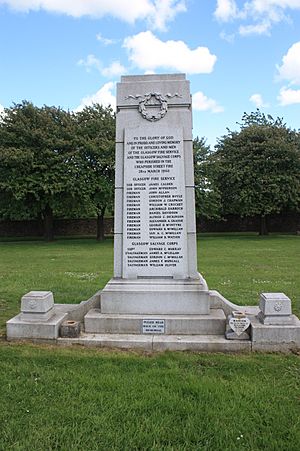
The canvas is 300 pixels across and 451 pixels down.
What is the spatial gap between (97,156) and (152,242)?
816 inches

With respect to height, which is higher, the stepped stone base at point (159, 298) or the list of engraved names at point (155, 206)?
the list of engraved names at point (155, 206)

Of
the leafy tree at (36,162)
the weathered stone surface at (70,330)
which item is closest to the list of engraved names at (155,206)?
the weathered stone surface at (70,330)

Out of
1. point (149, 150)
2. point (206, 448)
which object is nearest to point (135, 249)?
point (149, 150)

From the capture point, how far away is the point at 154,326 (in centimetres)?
508

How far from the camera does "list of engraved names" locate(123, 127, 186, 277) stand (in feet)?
17.9

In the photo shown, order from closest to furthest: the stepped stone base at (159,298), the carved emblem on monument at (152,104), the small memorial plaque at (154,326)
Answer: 1. the small memorial plaque at (154,326)
2. the stepped stone base at (159,298)
3. the carved emblem on monument at (152,104)

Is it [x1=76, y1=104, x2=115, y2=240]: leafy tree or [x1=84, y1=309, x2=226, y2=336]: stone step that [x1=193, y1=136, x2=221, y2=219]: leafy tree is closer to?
[x1=76, y1=104, x2=115, y2=240]: leafy tree

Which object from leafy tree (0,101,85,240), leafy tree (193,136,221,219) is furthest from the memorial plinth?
leafy tree (193,136,221,219)

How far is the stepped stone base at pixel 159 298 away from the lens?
5.23 metres

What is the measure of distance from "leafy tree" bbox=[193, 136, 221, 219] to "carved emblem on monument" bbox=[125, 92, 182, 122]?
21732mm

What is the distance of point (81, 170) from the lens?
81.1 ft

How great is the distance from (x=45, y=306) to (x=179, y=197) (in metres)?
2.26

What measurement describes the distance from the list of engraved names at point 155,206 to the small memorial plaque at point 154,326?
680 millimetres

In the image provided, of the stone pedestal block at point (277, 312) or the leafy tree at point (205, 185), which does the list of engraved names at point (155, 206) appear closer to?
the stone pedestal block at point (277, 312)
